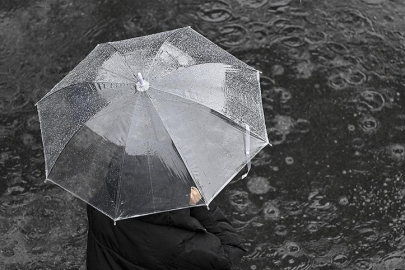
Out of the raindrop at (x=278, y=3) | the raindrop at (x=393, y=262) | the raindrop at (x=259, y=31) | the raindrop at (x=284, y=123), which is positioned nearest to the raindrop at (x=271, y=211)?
the raindrop at (x=284, y=123)

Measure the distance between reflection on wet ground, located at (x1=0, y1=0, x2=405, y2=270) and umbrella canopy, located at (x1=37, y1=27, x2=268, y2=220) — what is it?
1362 mm

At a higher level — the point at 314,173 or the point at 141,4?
the point at 141,4

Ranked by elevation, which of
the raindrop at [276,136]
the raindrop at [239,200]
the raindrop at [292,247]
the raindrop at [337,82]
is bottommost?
the raindrop at [292,247]

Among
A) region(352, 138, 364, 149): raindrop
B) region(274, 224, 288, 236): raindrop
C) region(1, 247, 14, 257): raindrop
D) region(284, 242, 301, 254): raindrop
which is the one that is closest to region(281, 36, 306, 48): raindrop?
region(352, 138, 364, 149): raindrop

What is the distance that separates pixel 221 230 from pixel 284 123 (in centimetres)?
164

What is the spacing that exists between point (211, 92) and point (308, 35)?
7.48ft

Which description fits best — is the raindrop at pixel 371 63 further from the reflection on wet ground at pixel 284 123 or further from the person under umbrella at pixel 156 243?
the person under umbrella at pixel 156 243

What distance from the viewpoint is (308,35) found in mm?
5219

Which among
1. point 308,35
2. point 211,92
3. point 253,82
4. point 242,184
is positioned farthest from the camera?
point 308,35

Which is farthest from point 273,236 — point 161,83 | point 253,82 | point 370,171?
point 161,83

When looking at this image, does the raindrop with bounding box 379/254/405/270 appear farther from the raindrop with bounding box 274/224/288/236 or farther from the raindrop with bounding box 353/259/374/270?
the raindrop with bounding box 274/224/288/236

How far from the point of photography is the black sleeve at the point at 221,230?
130 inches

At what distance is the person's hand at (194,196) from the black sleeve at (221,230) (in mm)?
271

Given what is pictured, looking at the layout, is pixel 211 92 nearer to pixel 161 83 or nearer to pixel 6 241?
pixel 161 83
